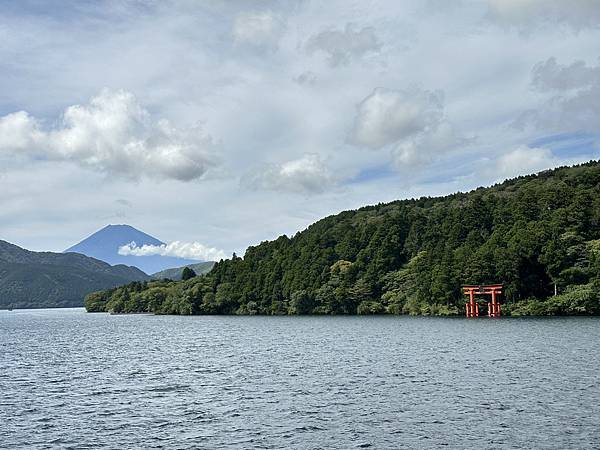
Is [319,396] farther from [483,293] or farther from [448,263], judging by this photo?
[448,263]

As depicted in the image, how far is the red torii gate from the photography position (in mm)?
117750

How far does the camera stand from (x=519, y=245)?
121m

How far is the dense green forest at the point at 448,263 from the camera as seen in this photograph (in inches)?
4560

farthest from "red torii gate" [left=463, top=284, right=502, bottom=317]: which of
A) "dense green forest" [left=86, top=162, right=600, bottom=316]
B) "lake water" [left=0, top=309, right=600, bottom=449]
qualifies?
"lake water" [left=0, top=309, right=600, bottom=449]

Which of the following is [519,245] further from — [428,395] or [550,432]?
[550,432]

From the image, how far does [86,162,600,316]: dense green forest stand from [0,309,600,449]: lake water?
49.5 meters

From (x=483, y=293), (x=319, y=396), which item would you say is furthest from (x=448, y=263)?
(x=319, y=396)


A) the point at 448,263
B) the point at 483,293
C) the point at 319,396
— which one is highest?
the point at 448,263

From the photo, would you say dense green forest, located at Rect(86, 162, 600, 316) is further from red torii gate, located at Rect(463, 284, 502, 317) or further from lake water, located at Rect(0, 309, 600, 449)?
lake water, located at Rect(0, 309, 600, 449)

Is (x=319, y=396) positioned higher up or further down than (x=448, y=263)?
further down

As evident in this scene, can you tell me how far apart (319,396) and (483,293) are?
88.1 metres

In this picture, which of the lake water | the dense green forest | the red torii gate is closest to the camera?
the lake water

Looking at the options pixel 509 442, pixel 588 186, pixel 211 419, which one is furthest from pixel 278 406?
pixel 588 186

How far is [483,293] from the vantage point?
120m
